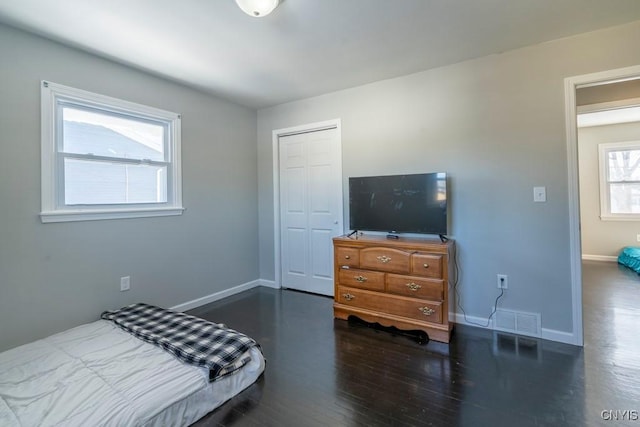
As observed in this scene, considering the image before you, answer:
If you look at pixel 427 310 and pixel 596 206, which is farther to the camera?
pixel 596 206

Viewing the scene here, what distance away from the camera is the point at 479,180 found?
2771mm

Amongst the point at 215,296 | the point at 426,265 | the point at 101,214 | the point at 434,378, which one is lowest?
the point at 434,378

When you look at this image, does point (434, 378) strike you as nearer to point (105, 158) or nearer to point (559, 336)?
point (559, 336)

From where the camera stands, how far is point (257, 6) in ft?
6.15

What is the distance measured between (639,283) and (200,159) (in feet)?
19.5

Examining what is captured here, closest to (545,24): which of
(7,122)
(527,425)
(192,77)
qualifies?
(527,425)

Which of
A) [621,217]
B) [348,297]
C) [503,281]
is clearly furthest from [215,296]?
[621,217]

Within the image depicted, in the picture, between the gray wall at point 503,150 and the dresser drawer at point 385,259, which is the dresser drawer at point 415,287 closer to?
the dresser drawer at point 385,259

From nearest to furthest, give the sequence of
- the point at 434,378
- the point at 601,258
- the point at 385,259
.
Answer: the point at 434,378 → the point at 385,259 → the point at 601,258

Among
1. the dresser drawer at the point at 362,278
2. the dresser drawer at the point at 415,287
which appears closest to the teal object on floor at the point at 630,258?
the dresser drawer at the point at 415,287

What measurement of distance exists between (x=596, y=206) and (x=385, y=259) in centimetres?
548

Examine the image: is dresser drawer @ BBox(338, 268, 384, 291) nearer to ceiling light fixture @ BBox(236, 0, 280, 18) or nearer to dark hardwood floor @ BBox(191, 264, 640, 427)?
dark hardwood floor @ BBox(191, 264, 640, 427)

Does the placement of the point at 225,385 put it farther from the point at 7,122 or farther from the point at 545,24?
the point at 545,24

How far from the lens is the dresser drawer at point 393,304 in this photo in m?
2.49
